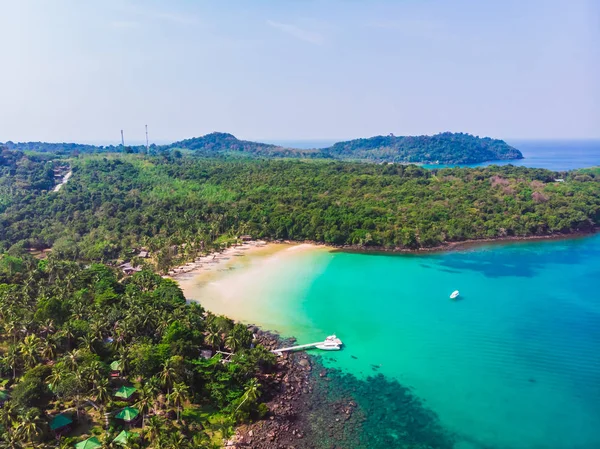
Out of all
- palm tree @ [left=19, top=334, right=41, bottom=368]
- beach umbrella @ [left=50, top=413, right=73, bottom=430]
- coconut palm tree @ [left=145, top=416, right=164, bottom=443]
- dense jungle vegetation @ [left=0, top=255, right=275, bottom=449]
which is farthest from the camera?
palm tree @ [left=19, top=334, right=41, bottom=368]

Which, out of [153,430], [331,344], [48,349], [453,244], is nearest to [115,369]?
[48,349]

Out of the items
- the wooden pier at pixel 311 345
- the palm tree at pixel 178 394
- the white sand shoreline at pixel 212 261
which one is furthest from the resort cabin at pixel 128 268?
the palm tree at pixel 178 394

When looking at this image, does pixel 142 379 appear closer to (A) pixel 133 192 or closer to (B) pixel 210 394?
(B) pixel 210 394

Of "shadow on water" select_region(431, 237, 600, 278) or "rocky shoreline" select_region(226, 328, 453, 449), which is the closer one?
"rocky shoreline" select_region(226, 328, 453, 449)

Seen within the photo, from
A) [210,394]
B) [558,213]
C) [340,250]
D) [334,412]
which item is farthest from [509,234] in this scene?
[210,394]

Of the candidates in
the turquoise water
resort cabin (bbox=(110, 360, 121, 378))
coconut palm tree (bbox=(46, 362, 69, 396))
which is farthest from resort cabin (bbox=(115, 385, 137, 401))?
the turquoise water

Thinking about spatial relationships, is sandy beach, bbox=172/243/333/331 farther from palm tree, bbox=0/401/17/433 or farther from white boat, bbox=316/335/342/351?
palm tree, bbox=0/401/17/433
